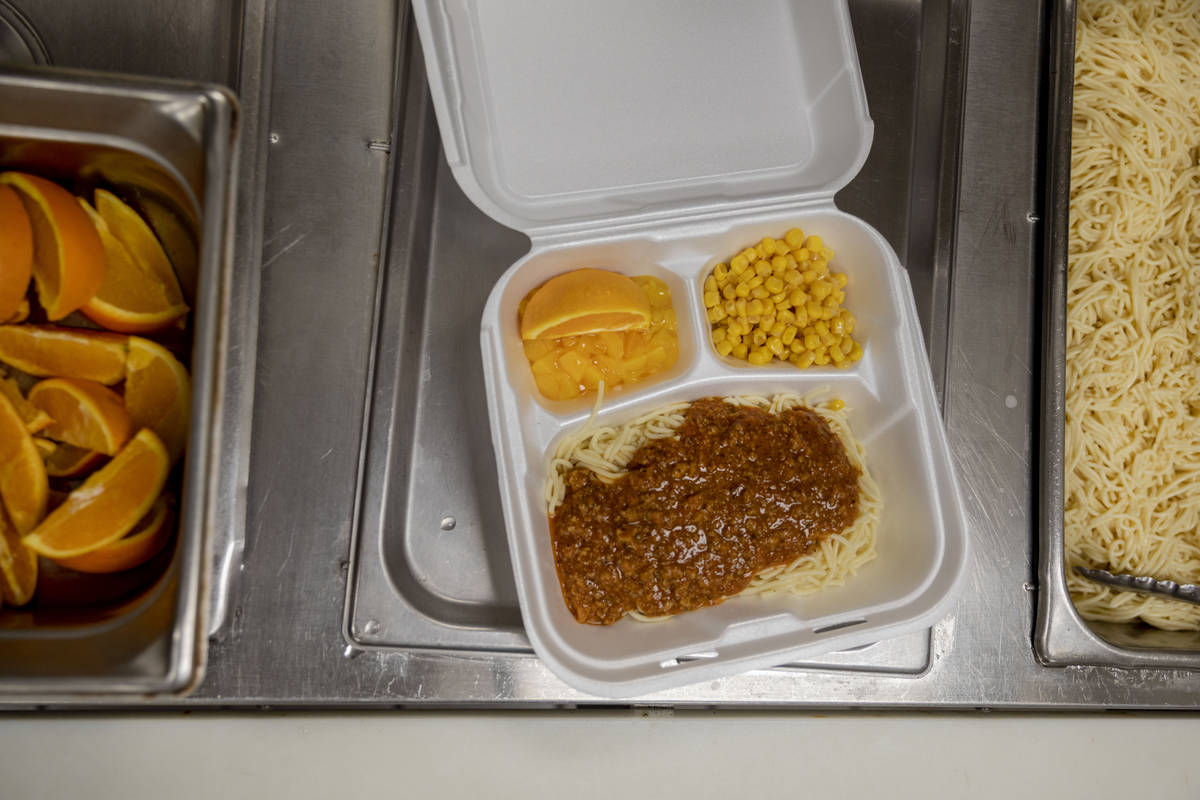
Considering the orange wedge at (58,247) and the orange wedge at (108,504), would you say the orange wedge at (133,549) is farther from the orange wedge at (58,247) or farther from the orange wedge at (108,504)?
the orange wedge at (58,247)

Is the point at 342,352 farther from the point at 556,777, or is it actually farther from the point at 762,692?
the point at 762,692

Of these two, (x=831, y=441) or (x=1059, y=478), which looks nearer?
(x=831, y=441)

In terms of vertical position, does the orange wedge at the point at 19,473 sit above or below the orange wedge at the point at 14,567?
above

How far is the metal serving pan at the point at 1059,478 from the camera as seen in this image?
2.18m

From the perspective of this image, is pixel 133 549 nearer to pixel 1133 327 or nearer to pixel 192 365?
pixel 192 365

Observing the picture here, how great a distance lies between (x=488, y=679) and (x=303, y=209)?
1333 millimetres

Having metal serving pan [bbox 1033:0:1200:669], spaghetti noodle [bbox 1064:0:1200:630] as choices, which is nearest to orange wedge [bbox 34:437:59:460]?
metal serving pan [bbox 1033:0:1200:669]

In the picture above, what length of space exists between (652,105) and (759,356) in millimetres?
705

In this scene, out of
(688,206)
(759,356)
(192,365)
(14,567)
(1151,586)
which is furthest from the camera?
(1151,586)

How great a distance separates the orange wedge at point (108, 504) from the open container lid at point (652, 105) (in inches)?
36.5

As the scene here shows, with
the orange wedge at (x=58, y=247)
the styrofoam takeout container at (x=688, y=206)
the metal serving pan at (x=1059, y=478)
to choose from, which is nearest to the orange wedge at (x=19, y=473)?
the orange wedge at (x=58, y=247)

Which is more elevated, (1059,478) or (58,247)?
(58,247)

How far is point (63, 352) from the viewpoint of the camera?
1.74 meters

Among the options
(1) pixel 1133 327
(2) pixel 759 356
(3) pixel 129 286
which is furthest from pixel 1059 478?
(3) pixel 129 286
